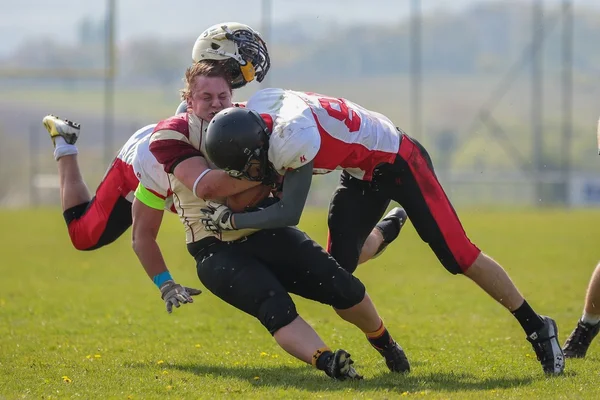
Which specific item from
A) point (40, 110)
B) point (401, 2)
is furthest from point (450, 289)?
point (40, 110)

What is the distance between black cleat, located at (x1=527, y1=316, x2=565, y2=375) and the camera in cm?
574

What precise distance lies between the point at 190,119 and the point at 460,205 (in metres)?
21.6

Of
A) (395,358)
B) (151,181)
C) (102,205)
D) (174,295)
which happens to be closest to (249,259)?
(174,295)

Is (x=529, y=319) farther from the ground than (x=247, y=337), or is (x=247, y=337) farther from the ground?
(x=529, y=319)

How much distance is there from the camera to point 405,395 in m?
5.13

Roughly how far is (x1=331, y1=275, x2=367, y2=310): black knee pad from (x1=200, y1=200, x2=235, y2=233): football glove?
63cm

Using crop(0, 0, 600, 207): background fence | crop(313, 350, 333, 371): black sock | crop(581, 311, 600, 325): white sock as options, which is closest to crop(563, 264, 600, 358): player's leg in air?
crop(581, 311, 600, 325): white sock

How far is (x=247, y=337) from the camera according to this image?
292 inches

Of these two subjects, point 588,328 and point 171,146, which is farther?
point 588,328

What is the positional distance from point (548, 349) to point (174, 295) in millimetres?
1972

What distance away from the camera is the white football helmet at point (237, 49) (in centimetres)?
610

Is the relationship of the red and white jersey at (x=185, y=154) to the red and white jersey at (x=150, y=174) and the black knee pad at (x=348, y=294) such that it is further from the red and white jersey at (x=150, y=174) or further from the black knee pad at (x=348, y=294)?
the black knee pad at (x=348, y=294)

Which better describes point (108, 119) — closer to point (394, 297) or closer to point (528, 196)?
point (528, 196)

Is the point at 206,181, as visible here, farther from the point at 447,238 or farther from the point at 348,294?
the point at 447,238
